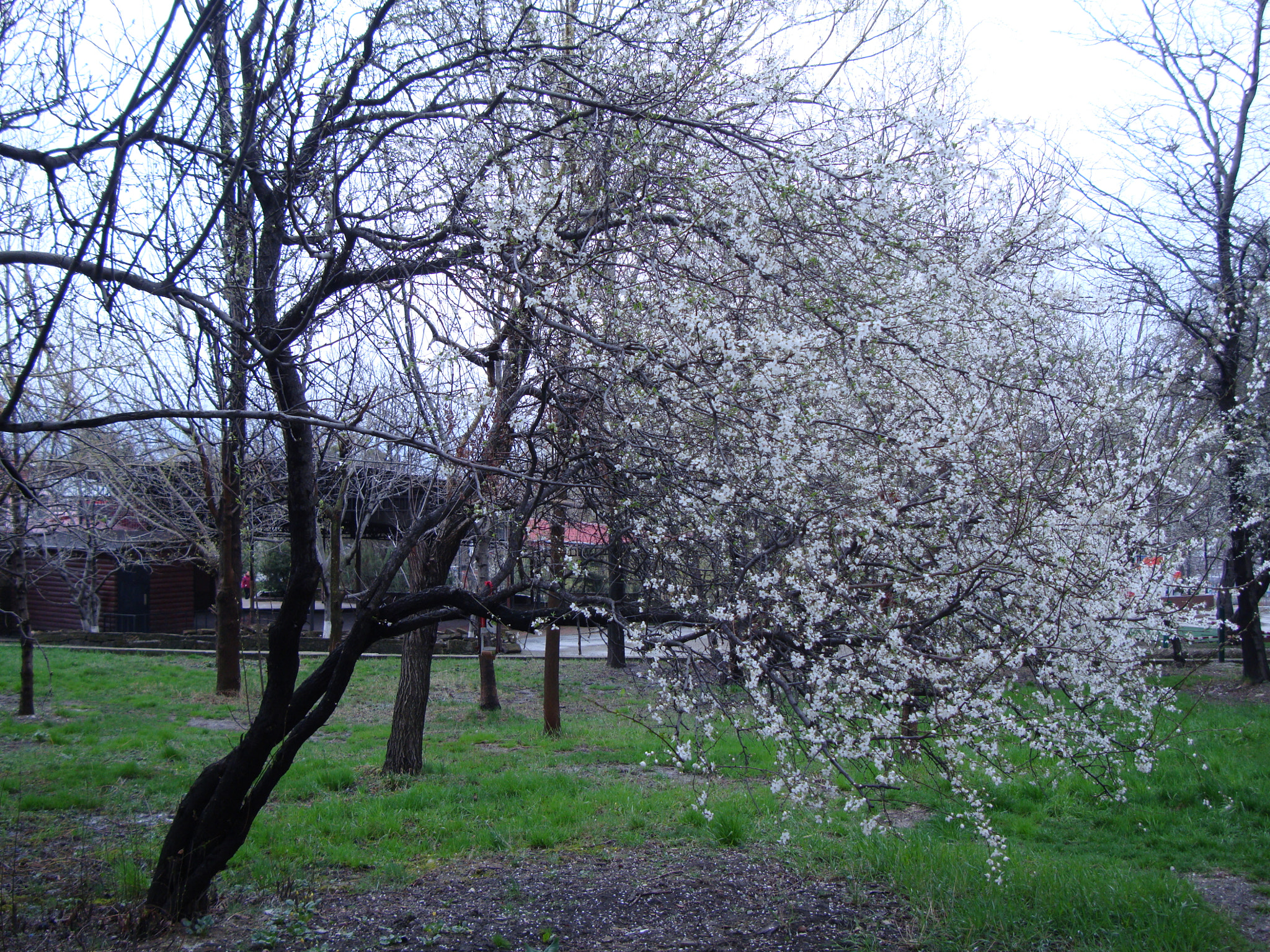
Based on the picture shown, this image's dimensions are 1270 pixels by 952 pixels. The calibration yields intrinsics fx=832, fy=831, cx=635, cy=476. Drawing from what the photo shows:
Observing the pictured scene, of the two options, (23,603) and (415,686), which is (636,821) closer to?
(415,686)

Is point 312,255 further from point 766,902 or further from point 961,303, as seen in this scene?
point 766,902

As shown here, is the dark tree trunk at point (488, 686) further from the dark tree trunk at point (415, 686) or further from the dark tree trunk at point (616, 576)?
the dark tree trunk at point (616, 576)

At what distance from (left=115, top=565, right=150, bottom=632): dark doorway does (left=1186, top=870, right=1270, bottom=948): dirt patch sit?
2301 centimetres

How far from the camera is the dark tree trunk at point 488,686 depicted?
11.4m

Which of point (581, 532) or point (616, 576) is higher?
point (581, 532)

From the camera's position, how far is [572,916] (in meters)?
4.57

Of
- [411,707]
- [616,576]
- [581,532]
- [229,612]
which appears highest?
[581,532]

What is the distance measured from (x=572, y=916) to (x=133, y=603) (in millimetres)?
21609

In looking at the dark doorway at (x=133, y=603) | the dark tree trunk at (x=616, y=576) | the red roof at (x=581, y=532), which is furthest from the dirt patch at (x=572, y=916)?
the dark doorway at (x=133, y=603)

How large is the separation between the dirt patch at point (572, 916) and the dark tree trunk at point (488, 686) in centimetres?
594

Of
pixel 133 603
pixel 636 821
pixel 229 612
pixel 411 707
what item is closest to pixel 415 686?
pixel 411 707

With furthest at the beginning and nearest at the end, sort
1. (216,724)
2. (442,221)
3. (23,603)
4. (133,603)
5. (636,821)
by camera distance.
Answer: (133,603), (216,724), (23,603), (636,821), (442,221)

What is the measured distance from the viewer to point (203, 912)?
441 centimetres

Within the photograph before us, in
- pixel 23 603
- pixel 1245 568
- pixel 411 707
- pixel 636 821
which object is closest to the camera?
pixel 636 821
